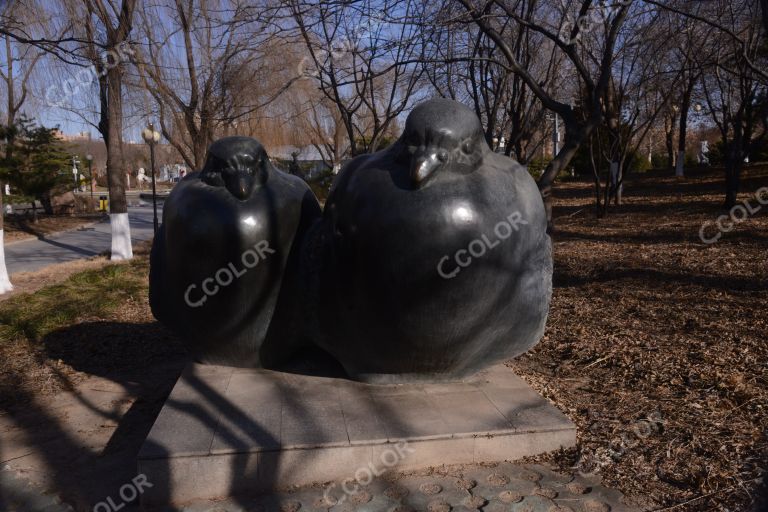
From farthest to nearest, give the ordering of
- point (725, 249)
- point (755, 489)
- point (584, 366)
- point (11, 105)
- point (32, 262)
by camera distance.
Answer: point (11, 105), point (32, 262), point (725, 249), point (584, 366), point (755, 489)

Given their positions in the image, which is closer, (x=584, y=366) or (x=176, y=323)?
(x=176, y=323)

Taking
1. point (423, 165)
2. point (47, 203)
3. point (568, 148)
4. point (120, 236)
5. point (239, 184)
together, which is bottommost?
point (120, 236)

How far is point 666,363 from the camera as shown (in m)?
5.57

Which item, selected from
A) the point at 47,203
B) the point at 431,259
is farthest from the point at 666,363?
the point at 47,203

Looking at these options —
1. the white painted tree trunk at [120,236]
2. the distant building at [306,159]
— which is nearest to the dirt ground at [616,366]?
the white painted tree trunk at [120,236]

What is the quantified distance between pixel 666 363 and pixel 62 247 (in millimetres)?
16175

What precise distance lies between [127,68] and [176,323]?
1117cm

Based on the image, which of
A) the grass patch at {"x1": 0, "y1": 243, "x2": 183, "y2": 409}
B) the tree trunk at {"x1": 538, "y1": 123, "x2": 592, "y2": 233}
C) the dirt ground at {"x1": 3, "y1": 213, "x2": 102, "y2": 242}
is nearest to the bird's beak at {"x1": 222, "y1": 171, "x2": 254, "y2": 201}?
the grass patch at {"x1": 0, "y1": 243, "x2": 183, "y2": 409}

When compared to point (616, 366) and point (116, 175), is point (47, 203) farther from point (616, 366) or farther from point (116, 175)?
point (616, 366)

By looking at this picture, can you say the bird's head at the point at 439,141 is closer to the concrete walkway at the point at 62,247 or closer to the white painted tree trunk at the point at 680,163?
the concrete walkway at the point at 62,247

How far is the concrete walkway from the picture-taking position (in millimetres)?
13859

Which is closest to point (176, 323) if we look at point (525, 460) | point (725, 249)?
point (525, 460)

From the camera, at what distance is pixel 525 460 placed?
12.7ft

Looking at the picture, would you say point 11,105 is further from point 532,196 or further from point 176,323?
point 532,196
